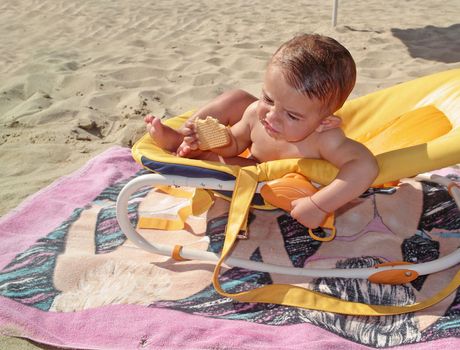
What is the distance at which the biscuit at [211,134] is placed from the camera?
2.01 metres

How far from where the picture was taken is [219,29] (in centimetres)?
560

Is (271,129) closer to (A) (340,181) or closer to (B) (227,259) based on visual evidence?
(A) (340,181)

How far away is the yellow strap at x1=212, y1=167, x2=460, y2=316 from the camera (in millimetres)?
1715

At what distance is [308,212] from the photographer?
1798 millimetres

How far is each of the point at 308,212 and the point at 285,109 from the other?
1.13 feet

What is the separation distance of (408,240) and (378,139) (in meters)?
0.44

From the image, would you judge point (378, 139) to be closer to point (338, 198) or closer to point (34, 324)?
point (338, 198)

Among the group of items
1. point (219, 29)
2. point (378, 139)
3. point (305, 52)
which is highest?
point (305, 52)

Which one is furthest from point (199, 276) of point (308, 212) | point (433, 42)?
point (433, 42)

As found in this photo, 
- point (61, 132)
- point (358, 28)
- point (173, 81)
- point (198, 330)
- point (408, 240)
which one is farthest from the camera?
point (358, 28)

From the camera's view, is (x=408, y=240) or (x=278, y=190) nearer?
(x=278, y=190)

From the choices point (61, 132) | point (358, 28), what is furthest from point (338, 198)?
point (358, 28)

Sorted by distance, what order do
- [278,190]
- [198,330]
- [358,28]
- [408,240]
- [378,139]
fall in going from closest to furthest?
[198,330] < [278,190] < [408,240] < [378,139] < [358,28]

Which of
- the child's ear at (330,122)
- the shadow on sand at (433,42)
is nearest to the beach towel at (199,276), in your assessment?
the child's ear at (330,122)
